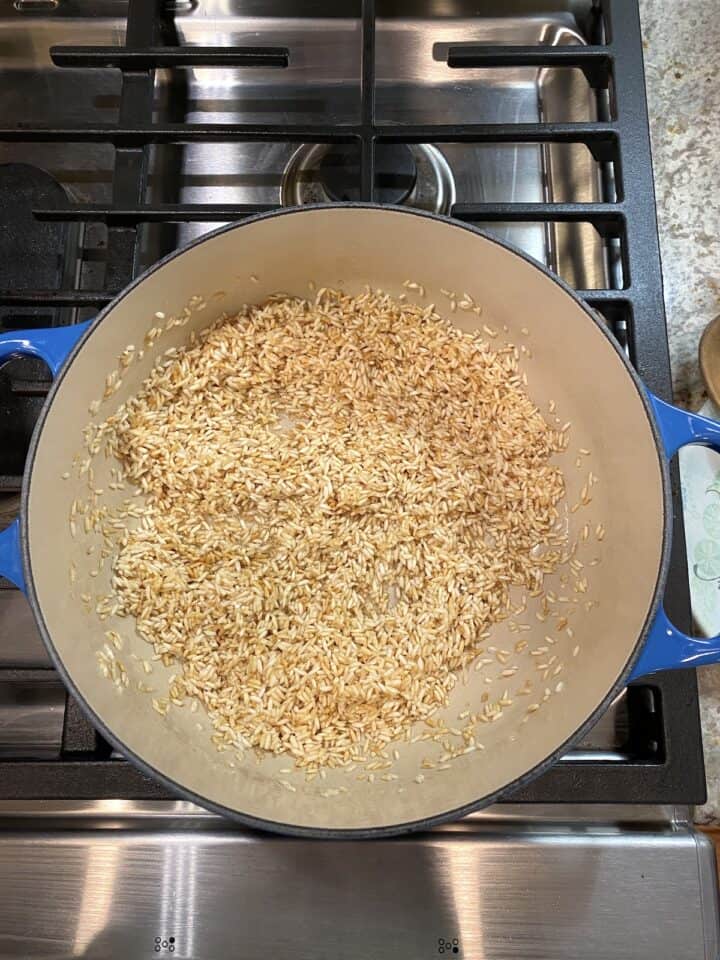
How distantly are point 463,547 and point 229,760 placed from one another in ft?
1.34

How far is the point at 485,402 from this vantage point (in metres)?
1.01

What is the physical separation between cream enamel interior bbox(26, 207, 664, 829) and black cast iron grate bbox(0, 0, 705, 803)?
0.08 m

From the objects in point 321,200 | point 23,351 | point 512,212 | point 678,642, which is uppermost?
point 321,200

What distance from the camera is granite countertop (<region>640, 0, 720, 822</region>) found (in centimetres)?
114

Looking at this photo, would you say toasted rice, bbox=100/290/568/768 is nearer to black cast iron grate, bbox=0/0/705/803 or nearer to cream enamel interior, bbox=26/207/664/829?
cream enamel interior, bbox=26/207/664/829

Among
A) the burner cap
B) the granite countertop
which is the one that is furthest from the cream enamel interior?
the granite countertop

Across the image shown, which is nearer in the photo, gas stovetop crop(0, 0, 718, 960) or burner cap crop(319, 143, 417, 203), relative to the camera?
gas stovetop crop(0, 0, 718, 960)

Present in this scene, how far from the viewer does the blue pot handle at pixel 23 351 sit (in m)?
0.79

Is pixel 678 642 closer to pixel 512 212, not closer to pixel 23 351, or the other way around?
pixel 512 212

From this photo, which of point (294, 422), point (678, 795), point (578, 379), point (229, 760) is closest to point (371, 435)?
point (294, 422)

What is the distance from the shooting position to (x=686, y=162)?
118cm

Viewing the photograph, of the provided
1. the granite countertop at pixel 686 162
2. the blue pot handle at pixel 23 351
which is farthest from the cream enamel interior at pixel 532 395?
the granite countertop at pixel 686 162

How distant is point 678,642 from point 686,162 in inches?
32.4

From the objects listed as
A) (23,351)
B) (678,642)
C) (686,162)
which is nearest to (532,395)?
(678,642)
